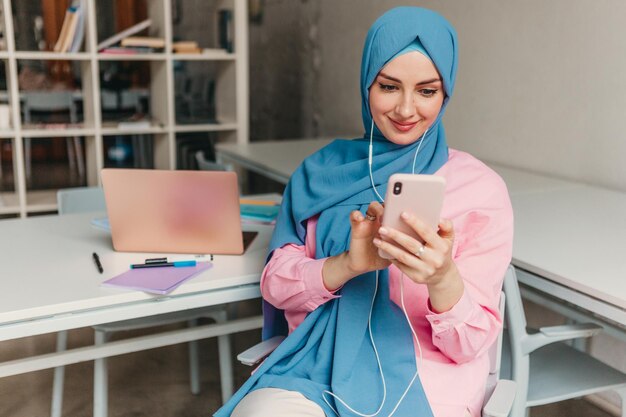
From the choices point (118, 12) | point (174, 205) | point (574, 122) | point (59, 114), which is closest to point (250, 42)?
point (118, 12)

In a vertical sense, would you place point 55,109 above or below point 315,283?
above

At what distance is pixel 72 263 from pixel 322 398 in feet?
2.47

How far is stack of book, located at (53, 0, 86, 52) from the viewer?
3.50 m

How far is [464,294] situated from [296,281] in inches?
14.0

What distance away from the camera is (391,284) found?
1382 millimetres

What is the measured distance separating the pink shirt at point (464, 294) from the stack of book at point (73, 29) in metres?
2.64

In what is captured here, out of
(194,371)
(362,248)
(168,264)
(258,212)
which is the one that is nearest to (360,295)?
(362,248)

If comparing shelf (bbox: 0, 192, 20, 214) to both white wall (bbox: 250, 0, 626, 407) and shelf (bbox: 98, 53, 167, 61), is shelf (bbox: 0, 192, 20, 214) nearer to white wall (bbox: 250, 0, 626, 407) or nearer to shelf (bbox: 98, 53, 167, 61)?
shelf (bbox: 98, 53, 167, 61)

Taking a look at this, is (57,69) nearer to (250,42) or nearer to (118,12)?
(118,12)

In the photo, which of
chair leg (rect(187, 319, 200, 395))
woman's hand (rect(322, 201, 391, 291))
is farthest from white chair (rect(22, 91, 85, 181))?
woman's hand (rect(322, 201, 391, 291))

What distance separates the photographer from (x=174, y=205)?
1.66 metres

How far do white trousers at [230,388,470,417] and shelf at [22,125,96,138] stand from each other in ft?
8.75

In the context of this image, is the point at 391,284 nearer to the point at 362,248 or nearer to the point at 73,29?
the point at 362,248

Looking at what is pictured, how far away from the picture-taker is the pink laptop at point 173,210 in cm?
163
